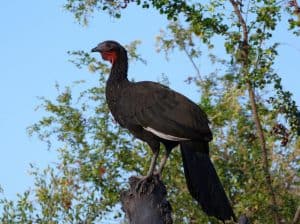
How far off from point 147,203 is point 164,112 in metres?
1.03

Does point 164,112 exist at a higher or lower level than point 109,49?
lower

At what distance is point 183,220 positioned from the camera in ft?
51.5

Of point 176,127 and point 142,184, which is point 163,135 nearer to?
point 176,127

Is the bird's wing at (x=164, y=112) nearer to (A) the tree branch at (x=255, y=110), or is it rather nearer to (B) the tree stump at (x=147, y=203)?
(B) the tree stump at (x=147, y=203)

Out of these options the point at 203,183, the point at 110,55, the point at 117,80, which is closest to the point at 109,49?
the point at 110,55

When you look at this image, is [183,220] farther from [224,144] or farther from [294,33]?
[294,33]

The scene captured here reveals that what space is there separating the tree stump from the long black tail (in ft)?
1.11

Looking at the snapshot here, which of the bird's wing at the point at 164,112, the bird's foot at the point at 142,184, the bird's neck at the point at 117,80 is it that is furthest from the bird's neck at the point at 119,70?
the bird's foot at the point at 142,184

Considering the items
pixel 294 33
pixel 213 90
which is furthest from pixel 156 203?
pixel 213 90

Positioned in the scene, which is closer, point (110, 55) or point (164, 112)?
point (164, 112)

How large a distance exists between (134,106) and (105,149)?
7955 mm

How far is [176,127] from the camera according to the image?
7508mm

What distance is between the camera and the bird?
7469 millimetres

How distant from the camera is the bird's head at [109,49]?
8.63m
